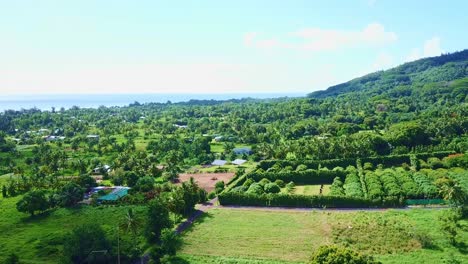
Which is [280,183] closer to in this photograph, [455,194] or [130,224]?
[455,194]

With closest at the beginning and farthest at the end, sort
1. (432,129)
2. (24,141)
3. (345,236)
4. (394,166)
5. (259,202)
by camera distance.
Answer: (345,236) → (259,202) → (394,166) → (432,129) → (24,141)

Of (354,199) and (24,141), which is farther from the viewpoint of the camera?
(24,141)

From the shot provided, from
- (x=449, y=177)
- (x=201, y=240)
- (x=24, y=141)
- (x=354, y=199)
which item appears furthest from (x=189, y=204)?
(x=24, y=141)

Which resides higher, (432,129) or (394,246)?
(432,129)

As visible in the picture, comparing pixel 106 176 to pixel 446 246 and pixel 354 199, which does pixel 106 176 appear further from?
pixel 446 246

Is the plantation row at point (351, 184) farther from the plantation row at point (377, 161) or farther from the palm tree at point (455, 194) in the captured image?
the palm tree at point (455, 194)

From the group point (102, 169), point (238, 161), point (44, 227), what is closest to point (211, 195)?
point (44, 227)
